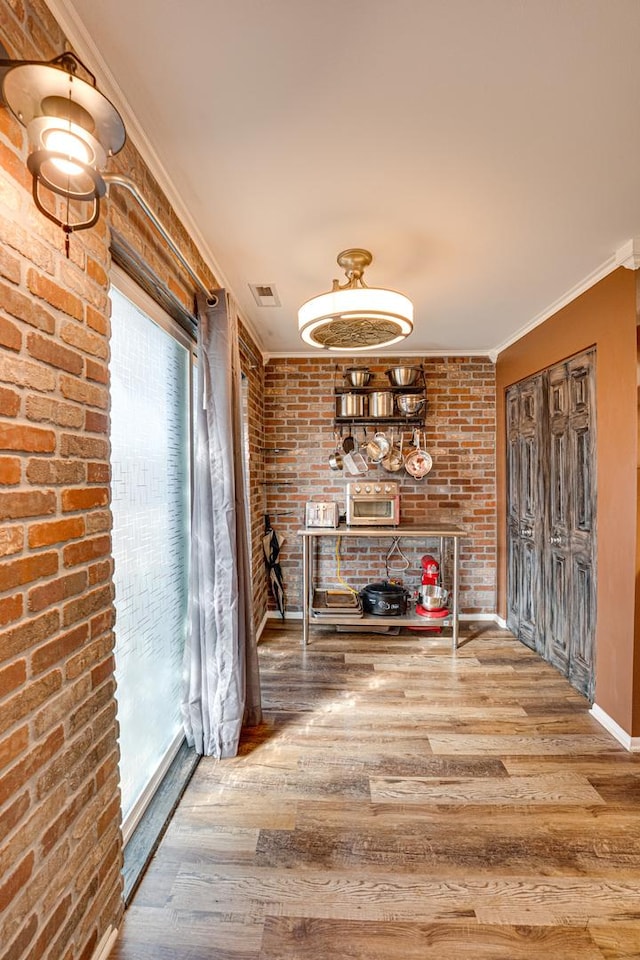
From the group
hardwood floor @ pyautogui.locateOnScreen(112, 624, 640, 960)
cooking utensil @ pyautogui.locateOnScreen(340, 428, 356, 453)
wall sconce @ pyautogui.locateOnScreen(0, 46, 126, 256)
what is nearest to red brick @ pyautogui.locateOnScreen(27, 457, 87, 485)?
wall sconce @ pyautogui.locateOnScreen(0, 46, 126, 256)

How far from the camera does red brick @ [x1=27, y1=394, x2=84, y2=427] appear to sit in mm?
923

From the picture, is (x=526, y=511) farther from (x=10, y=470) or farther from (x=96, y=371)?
(x=10, y=470)

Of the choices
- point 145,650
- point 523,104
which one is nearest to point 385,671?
point 145,650

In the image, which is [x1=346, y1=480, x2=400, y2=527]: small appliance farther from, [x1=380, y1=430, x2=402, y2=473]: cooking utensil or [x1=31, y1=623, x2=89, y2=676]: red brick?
[x1=31, y1=623, x2=89, y2=676]: red brick

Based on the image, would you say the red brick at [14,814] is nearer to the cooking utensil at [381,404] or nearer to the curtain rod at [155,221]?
the curtain rod at [155,221]

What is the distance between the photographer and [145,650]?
1.76 m

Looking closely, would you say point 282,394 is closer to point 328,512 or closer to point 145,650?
point 328,512

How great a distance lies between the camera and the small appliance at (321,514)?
3590 millimetres

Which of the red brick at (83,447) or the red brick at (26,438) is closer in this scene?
the red brick at (26,438)

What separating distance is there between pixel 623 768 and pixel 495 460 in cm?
244

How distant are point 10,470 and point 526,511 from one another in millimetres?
3316

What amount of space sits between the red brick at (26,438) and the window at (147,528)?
1.81 feet

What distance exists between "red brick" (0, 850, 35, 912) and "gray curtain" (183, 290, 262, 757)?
1.08 meters

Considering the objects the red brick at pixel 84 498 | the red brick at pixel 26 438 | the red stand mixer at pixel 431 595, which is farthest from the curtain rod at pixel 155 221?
the red stand mixer at pixel 431 595
